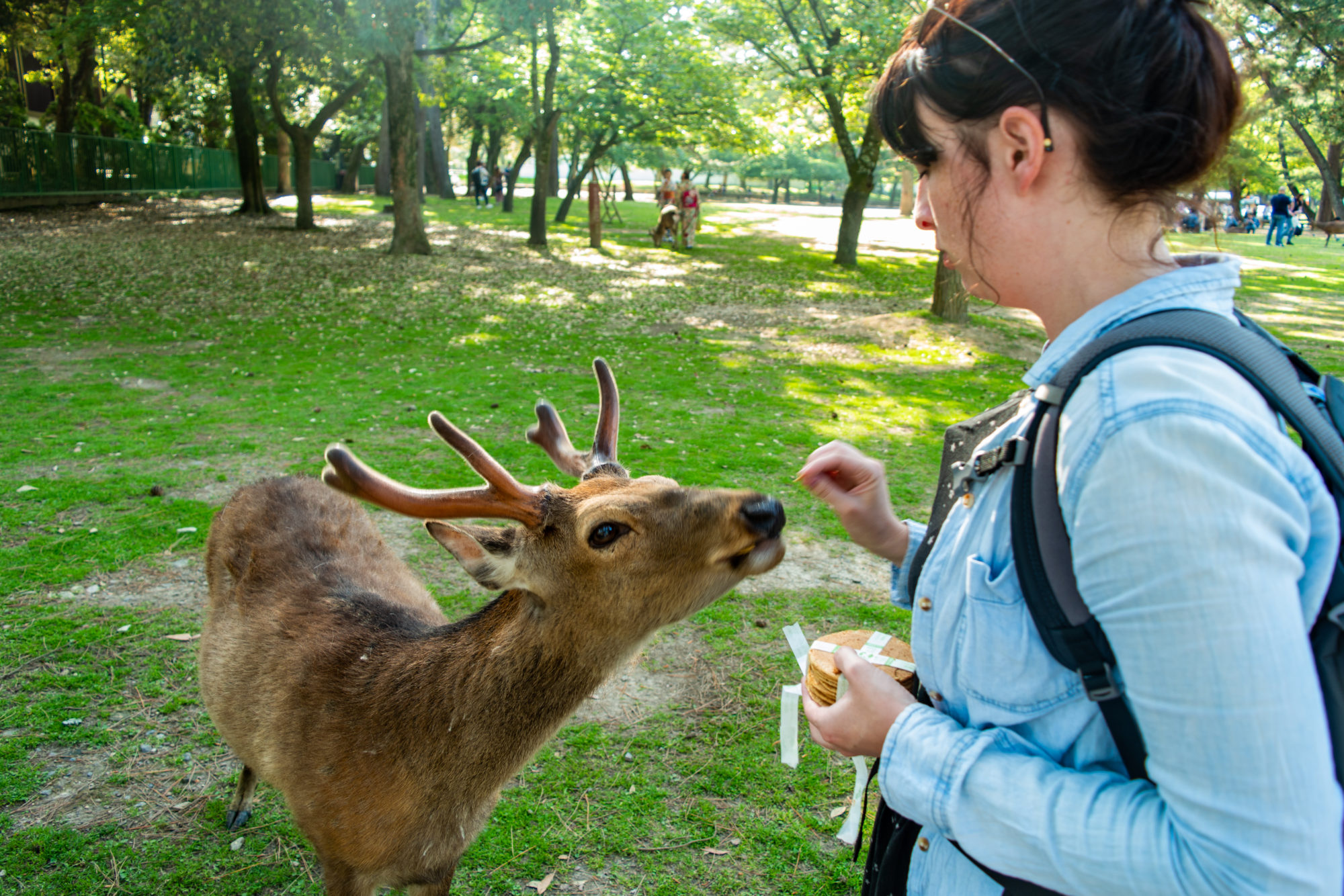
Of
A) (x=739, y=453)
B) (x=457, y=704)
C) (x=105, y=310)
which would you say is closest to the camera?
(x=457, y=704)

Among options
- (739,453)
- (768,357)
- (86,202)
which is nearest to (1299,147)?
(768,357)

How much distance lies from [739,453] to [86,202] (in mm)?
28470

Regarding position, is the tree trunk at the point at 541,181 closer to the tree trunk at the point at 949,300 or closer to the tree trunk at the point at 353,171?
the tree trunk at the point at 949,300

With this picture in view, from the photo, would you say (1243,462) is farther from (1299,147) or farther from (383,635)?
(1299,147)

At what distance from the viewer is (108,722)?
3.98 metres

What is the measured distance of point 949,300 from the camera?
13.3 metres

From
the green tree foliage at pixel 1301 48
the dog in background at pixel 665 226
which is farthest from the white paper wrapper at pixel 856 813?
the dog in background at pixel 665 226

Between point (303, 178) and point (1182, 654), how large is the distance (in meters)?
26.5

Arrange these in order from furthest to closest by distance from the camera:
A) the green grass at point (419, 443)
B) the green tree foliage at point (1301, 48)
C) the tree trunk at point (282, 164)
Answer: the tree trunk at point (282, 164)
the green tree foliage at point (1301, 48)
the green grass at point (419, 443)

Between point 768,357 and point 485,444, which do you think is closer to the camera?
point 485,444

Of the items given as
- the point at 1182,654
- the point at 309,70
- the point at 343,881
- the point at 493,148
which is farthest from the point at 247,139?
the point at 1182,654

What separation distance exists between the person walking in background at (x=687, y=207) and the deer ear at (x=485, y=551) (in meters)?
23.9

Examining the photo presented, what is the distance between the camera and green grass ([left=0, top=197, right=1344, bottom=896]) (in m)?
3.41

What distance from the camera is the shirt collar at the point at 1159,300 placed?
1.11 meters
